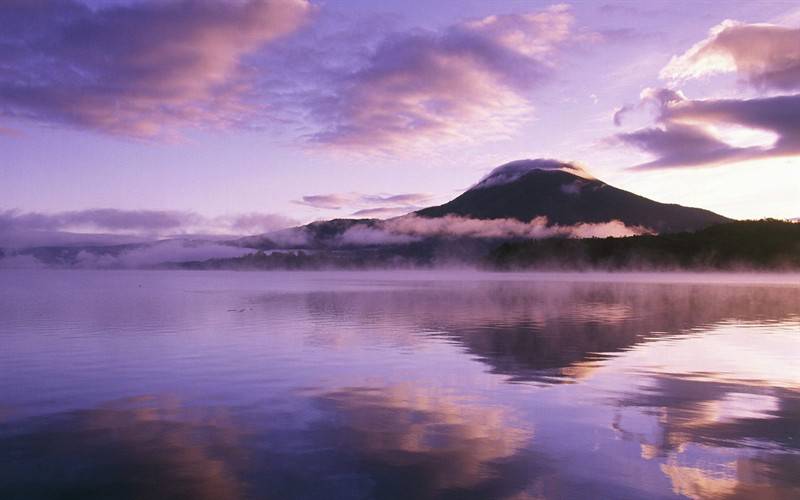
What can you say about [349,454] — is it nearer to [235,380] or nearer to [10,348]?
[235,380]

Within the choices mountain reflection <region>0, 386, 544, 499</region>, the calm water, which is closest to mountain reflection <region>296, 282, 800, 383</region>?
the calm water

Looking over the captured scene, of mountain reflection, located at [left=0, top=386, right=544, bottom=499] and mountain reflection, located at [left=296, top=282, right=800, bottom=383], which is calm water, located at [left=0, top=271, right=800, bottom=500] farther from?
mountain reflection, located at [left=296, top=282, right=800, bottom=383]

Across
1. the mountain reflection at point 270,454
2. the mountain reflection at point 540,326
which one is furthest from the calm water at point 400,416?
the mountain reflection at point 540,326

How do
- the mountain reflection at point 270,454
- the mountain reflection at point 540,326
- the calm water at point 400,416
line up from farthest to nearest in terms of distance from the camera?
the mountain reflection at point 540,326, the calm water at point 400,416, the mountain reflection at point 270,454

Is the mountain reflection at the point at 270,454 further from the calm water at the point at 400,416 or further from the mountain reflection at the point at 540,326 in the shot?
the mountain reflection at the point at 540,326

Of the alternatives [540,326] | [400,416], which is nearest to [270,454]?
[400,416]

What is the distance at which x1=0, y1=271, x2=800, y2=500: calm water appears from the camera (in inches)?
538

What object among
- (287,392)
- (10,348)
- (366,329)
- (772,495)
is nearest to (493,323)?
(366,329)

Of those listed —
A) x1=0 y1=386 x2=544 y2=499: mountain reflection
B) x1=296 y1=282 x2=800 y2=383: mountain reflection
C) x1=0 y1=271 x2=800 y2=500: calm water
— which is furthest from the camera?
x1=296 y1=282 x2=800 y2=383: mountain reflection

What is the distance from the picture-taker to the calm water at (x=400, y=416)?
44.8 ft

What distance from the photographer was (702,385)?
968 inches

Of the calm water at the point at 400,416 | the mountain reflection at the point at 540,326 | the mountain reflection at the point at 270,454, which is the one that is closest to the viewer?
the mountain reflection at the point at 270,454

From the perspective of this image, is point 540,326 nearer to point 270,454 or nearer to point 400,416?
point 400,416

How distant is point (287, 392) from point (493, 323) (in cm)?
2842
